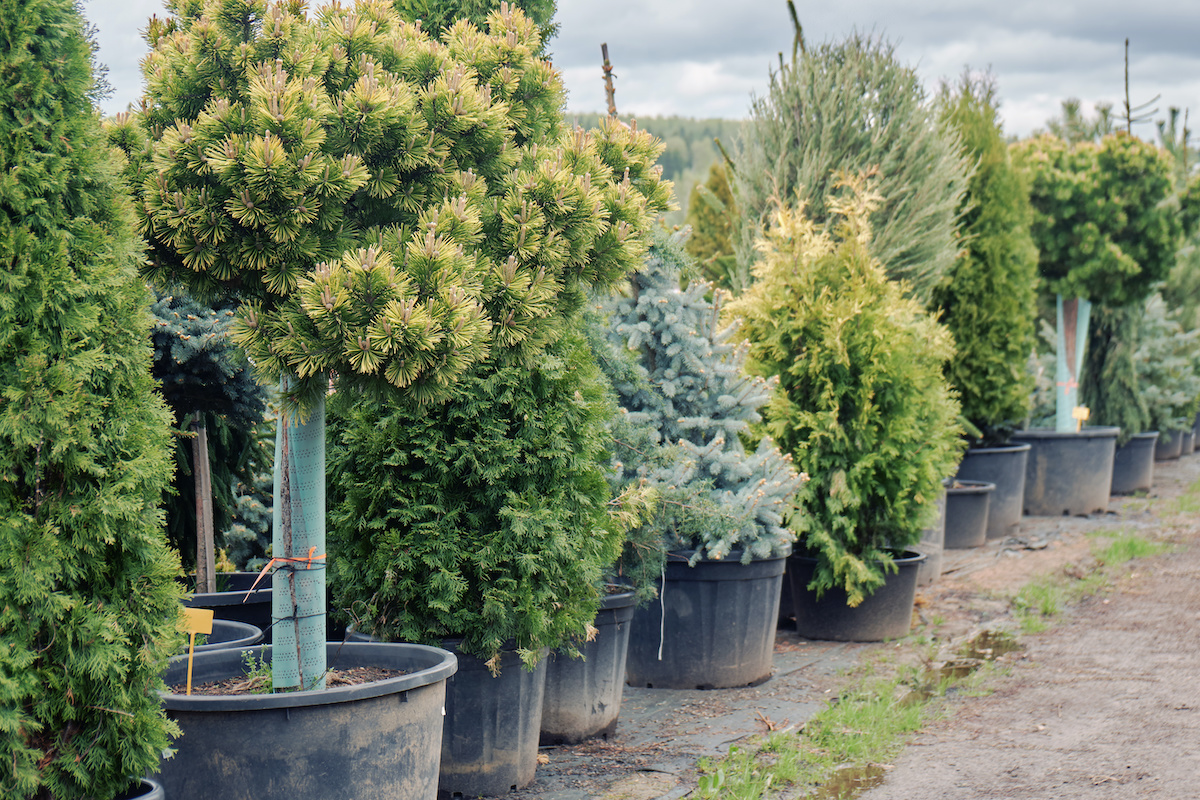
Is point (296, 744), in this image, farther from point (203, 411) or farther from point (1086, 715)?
point (1086, 715)

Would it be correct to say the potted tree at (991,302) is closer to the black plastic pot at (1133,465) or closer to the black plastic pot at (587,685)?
the black plastic pot at (1133,465)

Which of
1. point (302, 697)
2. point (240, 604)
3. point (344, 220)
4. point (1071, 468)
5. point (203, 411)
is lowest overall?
point (1071, 468)

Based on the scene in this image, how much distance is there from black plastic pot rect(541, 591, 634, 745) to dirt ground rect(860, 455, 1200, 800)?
117 centimetres

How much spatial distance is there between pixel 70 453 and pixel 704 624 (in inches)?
141

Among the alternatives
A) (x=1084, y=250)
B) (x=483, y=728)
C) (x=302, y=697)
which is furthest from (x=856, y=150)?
(x=302, y=697)

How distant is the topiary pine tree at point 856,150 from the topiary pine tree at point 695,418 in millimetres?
2311

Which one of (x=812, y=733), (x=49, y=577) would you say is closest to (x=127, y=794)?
(x=49, y=577)

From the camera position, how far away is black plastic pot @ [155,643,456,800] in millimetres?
2721

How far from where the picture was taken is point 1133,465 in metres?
12.2

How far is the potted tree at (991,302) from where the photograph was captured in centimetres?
948

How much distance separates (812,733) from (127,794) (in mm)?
3038

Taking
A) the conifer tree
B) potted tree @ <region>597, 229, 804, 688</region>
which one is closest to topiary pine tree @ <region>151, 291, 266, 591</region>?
potted tree @ <region>597, 229, 804, 688</region>

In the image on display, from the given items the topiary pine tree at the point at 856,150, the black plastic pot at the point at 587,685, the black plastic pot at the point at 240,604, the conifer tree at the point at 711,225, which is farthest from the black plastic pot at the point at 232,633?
the conifer tree at the point at 711,225

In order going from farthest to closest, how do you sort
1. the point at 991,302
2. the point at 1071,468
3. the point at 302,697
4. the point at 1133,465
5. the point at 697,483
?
the point at 1133,465 → the point at 1071,468 → the point at 991,302 → the point at 697,483 → the point at 302,697
